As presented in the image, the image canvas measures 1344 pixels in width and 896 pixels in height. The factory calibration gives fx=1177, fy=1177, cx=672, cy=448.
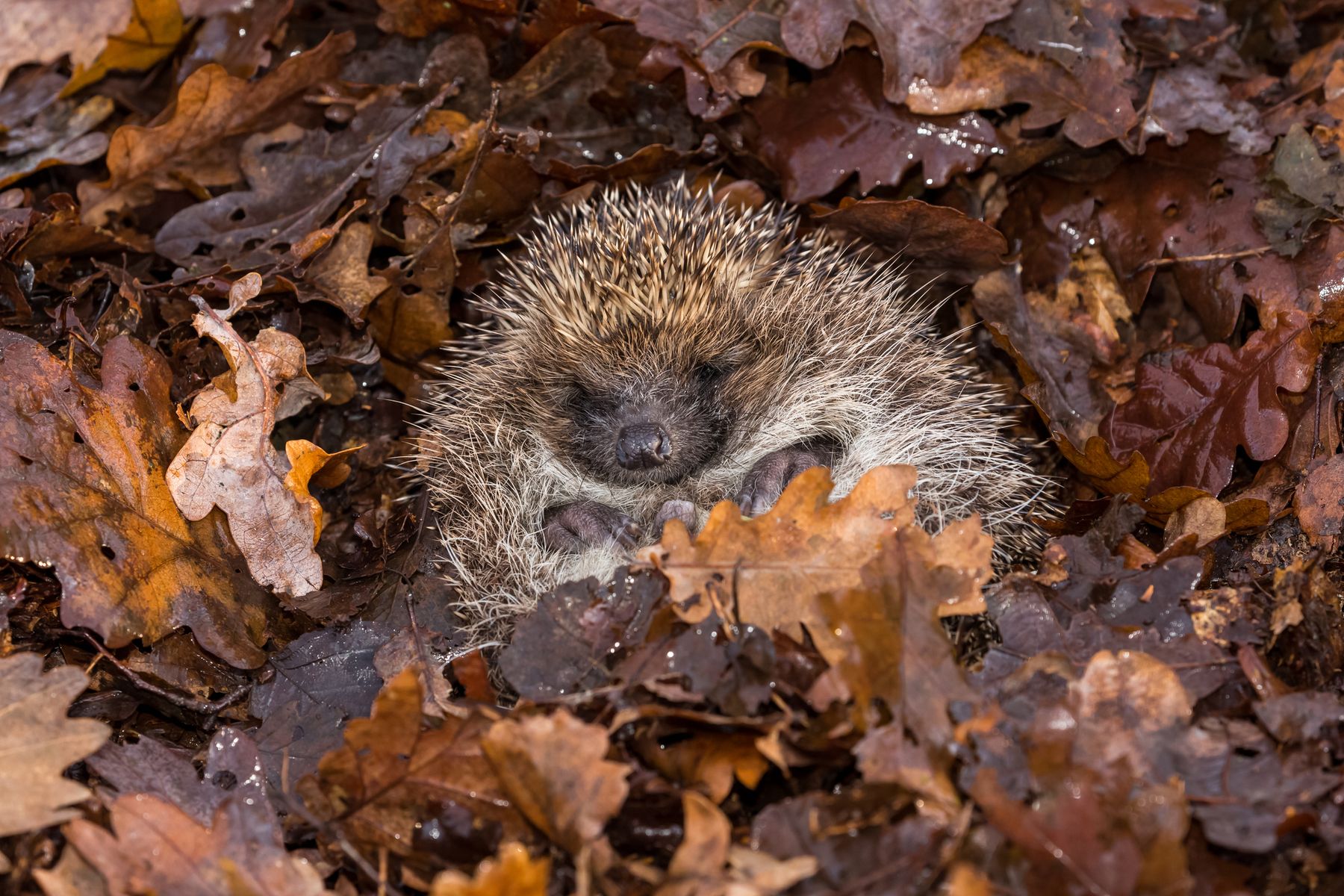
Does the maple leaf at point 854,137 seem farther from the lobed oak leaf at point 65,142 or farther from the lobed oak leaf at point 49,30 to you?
the lobed oak leaf at point 65,142

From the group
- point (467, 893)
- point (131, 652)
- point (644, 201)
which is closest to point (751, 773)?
point (467, 893)

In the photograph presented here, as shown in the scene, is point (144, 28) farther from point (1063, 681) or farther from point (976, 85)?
point (1063, 681)

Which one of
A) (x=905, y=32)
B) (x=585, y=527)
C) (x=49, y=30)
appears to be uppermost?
(x=49, y=30)

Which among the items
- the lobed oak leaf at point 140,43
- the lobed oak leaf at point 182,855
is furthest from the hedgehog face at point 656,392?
the lobed oak leaf at point 140,43

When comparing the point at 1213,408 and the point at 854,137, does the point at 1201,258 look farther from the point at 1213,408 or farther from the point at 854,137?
the point at 854,137

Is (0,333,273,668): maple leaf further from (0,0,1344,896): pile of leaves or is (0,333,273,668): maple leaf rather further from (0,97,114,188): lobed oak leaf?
(0,97,114,188): lobed oak leaf

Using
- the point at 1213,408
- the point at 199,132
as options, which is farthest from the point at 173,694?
the point at 1213,408
